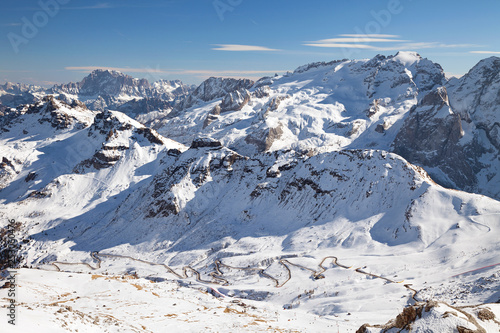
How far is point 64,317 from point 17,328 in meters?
7.02

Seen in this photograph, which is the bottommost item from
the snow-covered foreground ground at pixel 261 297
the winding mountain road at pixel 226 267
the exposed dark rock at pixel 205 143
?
the winding mountain road at pixel 226 267

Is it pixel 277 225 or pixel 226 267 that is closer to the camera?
pixel 226 267

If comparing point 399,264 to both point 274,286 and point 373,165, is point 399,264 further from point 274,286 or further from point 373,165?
point 373,165

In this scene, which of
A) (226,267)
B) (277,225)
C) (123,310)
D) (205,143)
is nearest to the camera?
(123,310)

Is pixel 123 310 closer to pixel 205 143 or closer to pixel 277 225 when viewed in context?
pixel 277 225

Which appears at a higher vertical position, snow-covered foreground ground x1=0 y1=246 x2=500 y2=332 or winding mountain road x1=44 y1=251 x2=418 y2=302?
snow-covered foreground ground x1=0 y1=246 x2=500 y2=332

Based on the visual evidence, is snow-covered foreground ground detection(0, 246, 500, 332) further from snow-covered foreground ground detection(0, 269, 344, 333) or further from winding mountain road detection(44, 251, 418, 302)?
winding mountain road detection(44, 251, 418, 302)

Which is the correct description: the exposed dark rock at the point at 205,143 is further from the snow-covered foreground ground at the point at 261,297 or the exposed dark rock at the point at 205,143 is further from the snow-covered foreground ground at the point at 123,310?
the snow-covered foreground ground at the point at 123,310

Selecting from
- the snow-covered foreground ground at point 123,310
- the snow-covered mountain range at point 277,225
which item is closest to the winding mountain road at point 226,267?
the snow-covered mountain range at point 277,225

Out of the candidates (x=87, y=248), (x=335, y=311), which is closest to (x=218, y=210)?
(x=87, y=248)

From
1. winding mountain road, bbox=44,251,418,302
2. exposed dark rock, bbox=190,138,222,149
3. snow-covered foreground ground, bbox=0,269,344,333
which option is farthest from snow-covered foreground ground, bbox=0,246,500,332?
exposed dark rock, bbox=190,138,222,149

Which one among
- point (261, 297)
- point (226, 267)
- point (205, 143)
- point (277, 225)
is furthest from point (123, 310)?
point (205, 143)

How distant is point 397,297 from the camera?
2375 inches

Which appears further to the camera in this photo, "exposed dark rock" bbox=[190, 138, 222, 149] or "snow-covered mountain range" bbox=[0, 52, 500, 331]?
"exposed dark rock" bbox=[190, 138, 222, 149]
